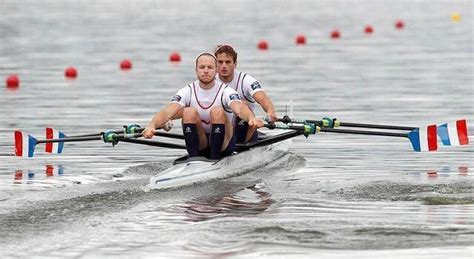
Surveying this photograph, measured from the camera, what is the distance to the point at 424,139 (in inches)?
728

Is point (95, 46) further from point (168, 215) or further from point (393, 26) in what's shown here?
point (168, 215)

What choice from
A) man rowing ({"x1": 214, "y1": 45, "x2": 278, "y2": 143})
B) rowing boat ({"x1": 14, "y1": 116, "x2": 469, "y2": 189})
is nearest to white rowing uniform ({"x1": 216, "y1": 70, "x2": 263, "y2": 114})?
man rowing ({"x1": 214, "y1": 45, "x2": 278, "y2": 143})

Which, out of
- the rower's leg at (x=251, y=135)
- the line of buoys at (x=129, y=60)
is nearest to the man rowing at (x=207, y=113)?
the rower's leg at (x=251, y=135)

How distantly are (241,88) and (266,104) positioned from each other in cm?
64

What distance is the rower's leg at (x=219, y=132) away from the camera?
53.3ft

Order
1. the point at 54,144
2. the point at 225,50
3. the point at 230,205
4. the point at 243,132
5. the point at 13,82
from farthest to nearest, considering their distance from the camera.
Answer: the point at 13,82, the point at 54,144, the point at 225,50, the point at 243,132, the point at 230,205

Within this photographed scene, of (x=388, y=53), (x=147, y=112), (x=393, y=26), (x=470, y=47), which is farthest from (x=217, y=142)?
(x=393, y=26)

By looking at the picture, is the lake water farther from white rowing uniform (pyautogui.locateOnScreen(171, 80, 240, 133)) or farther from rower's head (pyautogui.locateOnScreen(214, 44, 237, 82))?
rower's head (pyautogui.locateOnScreen(214, 44, 237, 82))

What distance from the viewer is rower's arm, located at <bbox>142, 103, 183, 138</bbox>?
15.8 metres

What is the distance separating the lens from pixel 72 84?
3209 centimetres

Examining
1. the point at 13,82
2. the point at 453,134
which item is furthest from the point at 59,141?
the point at 13,82

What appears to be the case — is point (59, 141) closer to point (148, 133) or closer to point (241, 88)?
point (148, 133)

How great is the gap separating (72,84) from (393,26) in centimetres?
3064

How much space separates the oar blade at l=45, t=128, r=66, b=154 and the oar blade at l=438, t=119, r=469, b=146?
17.5 feet
